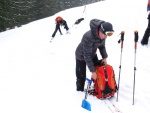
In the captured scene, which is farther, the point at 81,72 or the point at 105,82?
the point at 81,72

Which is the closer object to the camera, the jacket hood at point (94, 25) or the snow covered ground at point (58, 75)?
the jacket hood at point (94, 25)

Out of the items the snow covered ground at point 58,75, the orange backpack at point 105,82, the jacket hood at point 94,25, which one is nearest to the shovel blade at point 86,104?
the snow covered ground at point 58,75

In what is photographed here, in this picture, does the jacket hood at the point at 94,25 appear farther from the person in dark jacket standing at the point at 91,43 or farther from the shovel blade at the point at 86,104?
the shovel blade at the point at 86,104

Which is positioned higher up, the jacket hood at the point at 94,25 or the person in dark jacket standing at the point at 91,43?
the jacket hood at the point at 94,25

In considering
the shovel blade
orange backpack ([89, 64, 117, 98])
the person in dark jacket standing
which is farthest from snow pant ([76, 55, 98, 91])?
the shovel blade

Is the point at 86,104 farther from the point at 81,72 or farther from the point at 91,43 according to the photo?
the point at 91,43

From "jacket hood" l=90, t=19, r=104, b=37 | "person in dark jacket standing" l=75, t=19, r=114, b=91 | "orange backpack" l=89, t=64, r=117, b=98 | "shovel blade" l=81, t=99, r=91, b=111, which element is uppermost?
"jacket hood" l=90, t=19, r=104, b=37

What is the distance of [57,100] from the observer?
24.6 feet

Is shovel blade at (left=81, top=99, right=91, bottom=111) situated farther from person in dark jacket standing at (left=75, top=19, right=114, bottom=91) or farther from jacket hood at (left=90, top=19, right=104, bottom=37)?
jacket hood at (left=90, top=19, right=104, bottom=37)

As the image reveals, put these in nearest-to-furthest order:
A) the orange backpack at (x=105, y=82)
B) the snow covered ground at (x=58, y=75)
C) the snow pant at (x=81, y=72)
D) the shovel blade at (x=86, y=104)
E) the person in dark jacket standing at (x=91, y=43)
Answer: the person in dark jacket standing at (x=91, y=43)
the shovel blade at (x=86, y=104)
the orange backpack at (x=105, y=82)
the snow covered ground at (x=58, y=75)
the snow pant at (x=81, y=72)

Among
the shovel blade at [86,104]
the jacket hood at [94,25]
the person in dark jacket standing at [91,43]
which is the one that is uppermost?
the jacket hood at [94,25]

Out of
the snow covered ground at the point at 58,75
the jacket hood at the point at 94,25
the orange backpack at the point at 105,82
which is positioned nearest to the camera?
the jacket hood at the point at 94,25

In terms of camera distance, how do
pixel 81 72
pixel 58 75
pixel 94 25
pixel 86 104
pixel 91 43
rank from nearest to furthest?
pixel 94 25, pixel 91 43, pixel 86 104, pixel 81 72, pixel 58 75

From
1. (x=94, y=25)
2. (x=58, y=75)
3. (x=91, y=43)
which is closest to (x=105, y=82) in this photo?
(x=91, y=43)
